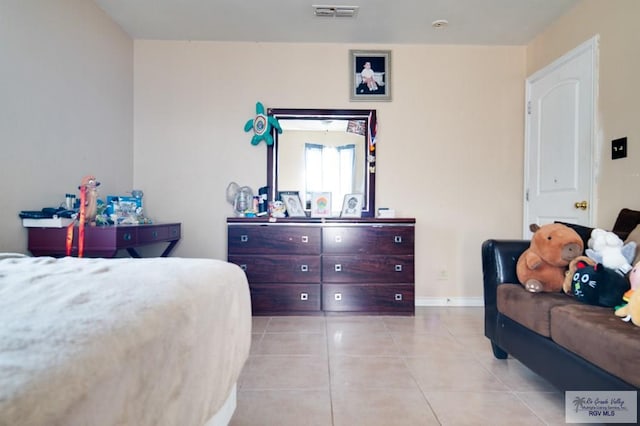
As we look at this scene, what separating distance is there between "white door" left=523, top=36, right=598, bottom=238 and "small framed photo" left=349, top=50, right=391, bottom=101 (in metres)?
1.39

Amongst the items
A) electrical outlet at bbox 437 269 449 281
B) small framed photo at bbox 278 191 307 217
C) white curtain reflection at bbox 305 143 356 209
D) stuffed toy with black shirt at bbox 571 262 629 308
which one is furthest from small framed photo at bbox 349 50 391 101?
stuffed toy with black shirt at bbox 571 262 629 308

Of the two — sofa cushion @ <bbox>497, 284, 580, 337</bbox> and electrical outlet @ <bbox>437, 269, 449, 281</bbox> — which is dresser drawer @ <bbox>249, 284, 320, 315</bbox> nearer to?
electrical outlet @ <bbox>437, 269, 449, 281</bbox>

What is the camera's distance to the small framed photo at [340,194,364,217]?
131 inches

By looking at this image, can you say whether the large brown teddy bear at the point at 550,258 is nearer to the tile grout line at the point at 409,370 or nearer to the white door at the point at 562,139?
the tile grout line at the point at 409,370

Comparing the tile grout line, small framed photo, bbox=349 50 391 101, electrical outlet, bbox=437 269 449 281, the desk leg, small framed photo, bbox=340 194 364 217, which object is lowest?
the tile grout line

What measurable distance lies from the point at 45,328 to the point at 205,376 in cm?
39

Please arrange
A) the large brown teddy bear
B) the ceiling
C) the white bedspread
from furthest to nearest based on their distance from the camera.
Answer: the ceiling < the large brown teddy bear < the white bedspread

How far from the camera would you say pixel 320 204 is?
3342mm

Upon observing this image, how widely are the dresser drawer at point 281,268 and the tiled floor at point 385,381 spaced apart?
442mm

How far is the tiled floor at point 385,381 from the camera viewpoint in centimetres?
153

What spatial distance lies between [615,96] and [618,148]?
0.37 m

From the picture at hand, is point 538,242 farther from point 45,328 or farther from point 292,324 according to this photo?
point 45,328

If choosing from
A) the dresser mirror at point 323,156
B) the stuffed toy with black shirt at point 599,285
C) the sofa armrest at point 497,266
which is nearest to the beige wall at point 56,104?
the dresser mirror at point 323,156

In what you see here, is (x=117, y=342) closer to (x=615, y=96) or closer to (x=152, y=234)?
(x=152, y=234)
